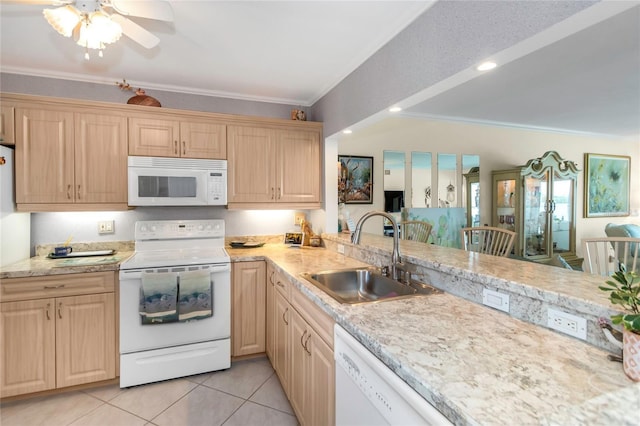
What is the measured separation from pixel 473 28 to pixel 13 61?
10.9ft

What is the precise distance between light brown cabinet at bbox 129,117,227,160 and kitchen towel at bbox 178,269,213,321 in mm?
1110

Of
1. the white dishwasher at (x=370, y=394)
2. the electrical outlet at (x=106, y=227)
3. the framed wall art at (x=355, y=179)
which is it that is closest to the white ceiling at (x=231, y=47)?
the framed wall art at (x=355, y=179)

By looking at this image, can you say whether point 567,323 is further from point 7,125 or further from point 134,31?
point 7,125

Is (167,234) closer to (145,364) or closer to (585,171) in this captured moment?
(145,364)

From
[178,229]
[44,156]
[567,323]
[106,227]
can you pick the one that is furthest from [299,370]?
[44,156]

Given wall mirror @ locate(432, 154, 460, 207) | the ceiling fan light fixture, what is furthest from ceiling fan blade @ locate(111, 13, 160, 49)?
wall mirror @ locate(432, 154, 460, 207)

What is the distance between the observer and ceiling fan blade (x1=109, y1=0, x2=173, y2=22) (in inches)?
57.9

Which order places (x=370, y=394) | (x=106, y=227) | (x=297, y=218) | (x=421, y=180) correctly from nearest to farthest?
(x=370, y=394) < (x=106, y=227) < (x=297, y=218) < (x=421, y=180)

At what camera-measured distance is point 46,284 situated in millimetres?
2150

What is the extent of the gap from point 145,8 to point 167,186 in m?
1.48

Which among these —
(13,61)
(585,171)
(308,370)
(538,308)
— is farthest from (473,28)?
(585,171)

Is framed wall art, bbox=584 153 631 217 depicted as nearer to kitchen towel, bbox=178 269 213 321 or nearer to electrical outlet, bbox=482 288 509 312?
electrical outlet, bbox=482 288 509 312

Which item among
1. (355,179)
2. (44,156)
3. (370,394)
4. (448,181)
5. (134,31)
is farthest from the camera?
(448,181)

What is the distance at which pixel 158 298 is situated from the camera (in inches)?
89.7
